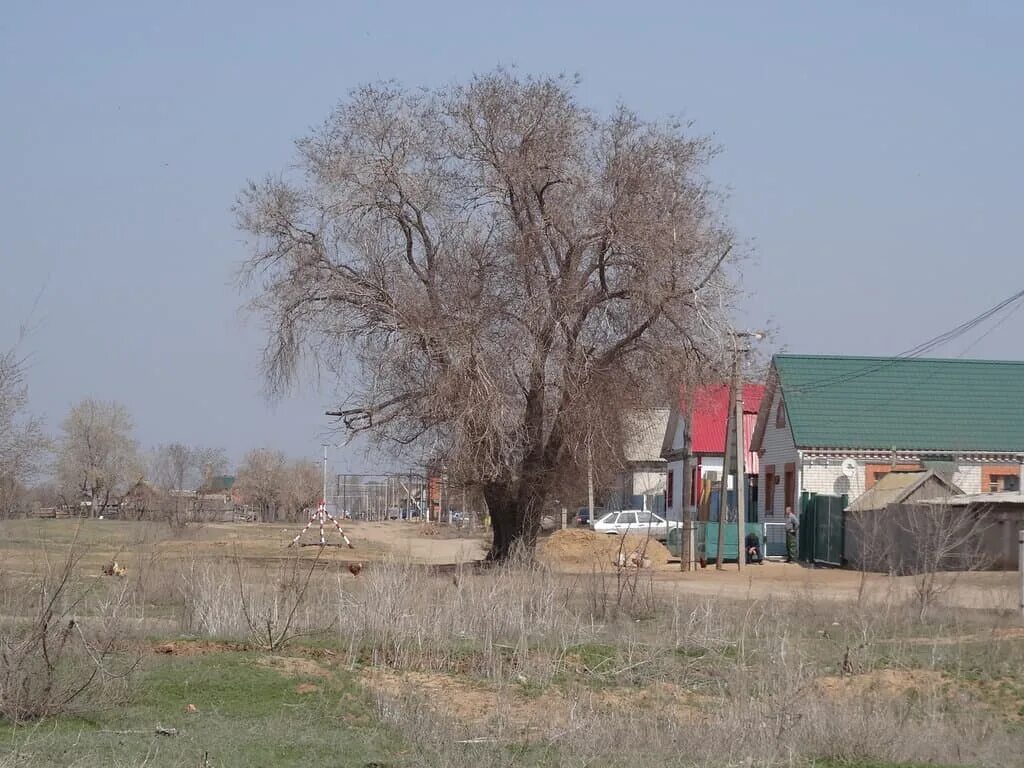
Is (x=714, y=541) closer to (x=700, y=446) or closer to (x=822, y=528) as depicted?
(x=822, y=528)

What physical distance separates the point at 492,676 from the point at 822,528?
91.8ft

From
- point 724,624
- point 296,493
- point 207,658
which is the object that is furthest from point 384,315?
point 296,493

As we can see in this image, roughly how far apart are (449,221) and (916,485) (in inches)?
619

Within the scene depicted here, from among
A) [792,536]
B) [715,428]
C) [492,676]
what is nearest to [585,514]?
[715,428]

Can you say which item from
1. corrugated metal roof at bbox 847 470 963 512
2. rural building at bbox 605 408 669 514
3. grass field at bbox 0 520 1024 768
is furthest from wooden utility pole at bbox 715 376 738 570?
rural building at bbox 605 408 669 514

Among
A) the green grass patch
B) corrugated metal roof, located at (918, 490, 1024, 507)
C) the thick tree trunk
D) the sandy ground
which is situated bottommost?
the green grass patch

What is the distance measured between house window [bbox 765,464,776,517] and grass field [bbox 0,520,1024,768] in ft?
85.4

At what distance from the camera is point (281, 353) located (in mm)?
31734

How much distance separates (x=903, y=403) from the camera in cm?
4628

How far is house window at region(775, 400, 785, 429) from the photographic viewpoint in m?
46.8

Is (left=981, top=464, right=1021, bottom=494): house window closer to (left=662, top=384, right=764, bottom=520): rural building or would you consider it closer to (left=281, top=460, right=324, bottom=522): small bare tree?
(left=662, top=384, right=764, bottom=520): rural building

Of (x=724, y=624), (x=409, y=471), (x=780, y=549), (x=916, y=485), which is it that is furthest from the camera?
(x=780, y=549)

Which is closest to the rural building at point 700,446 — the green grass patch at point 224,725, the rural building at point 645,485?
the rural building at point 645,485

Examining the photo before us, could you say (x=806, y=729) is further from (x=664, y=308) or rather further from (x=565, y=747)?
(x=664, y=308)
